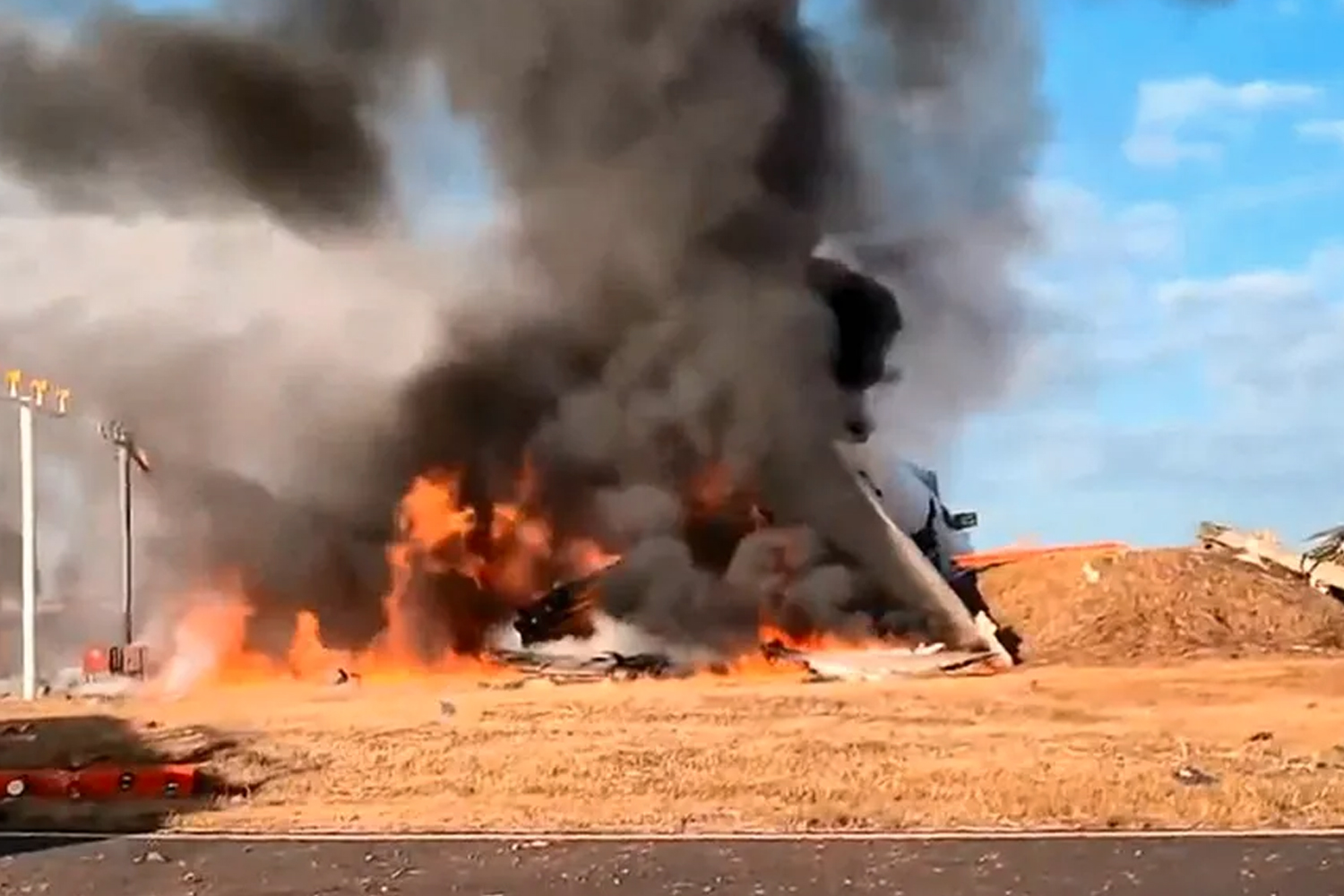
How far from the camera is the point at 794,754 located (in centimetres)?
1972

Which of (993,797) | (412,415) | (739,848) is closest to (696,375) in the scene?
(412,415)

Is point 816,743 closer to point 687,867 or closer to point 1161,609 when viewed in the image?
point 687,867

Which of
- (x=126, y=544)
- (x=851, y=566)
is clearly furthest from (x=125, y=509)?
(x=851, y=566)

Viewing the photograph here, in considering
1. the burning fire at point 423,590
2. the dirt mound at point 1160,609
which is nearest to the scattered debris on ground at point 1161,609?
the dirt mound at point 1160,609

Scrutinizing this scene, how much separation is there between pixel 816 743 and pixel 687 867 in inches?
328

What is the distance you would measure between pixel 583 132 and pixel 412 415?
29.3 feet

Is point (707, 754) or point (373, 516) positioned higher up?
point (373, 516)

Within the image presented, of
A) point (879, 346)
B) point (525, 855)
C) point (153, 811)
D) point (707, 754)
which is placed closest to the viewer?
point (525, 855)

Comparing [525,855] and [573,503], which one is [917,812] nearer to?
[525,855]

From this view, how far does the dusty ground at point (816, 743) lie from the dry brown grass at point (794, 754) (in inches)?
2.4

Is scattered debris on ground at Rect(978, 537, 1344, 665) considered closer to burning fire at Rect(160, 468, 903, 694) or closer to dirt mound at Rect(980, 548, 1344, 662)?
dirt mound at Rect(980, 548, 1344, 662)

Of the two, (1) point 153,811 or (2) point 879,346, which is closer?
(1) point 153,811

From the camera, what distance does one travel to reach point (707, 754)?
19.8 m

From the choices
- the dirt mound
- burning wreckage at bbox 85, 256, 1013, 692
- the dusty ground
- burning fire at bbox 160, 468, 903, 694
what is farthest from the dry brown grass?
burning fire at bbox 160, 468, 903, 694
